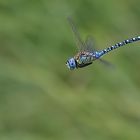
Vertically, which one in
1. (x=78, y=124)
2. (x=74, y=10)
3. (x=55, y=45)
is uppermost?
(x=74, y=10)

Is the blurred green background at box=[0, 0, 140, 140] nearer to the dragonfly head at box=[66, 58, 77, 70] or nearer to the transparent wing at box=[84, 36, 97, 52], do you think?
the transparent wing at box=[84, 36, 97, 52]

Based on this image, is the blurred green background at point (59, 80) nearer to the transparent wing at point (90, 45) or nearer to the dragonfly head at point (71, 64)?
the transparent wing at point (90, 45)

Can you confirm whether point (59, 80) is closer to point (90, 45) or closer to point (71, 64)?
point (90, 45)

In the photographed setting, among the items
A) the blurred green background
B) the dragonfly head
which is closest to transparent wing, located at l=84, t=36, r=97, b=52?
the dragonfly head

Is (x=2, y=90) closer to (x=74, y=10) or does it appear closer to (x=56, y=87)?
(x=56, y=87)

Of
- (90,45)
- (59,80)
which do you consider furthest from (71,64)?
(59,80)

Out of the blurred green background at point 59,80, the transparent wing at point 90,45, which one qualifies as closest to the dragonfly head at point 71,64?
the transparent wing at point 90,45

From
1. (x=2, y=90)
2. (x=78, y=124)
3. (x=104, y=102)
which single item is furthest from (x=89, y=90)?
(x=2, y=90)

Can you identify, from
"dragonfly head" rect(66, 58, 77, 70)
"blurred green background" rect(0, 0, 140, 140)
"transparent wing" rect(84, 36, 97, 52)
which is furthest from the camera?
"blurred green background" rect(0, 0, 140, 140)
